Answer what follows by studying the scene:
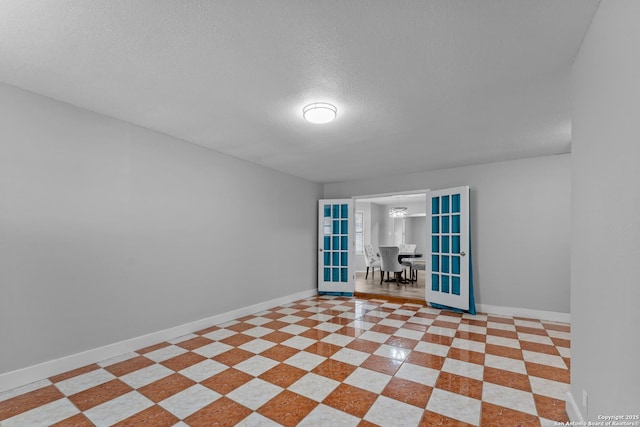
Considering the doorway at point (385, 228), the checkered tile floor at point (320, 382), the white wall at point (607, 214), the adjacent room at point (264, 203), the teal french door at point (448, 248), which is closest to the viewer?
the white wall at point (607, 214)

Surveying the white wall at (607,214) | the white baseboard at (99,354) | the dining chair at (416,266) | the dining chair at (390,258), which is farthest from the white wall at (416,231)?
the white wall at (607,214)

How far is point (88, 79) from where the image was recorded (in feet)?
7.52

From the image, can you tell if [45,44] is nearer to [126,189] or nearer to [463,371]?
[126,189]

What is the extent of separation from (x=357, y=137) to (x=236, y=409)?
2.93 m

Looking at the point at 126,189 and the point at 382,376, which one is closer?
the point at 382,376

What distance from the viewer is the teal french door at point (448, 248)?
15.1ft

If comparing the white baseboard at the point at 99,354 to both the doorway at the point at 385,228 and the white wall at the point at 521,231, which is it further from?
the doorway at the point at 385,228

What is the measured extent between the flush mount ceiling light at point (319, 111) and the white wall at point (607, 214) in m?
1.75

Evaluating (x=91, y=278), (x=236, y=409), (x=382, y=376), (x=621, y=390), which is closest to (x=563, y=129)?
(x=621, y=390)

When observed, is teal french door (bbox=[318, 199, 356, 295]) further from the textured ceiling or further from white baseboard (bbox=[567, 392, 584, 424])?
white baseboard (bbox=[567, 392, 584, 424])

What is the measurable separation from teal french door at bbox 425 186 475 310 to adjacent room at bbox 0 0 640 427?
5cm

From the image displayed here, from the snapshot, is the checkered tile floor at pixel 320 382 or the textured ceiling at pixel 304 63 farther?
the checkered tile floor at pixel 320 382

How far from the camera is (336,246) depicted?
6.21m

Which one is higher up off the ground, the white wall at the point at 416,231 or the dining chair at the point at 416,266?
the white wall at the point at 416,231
